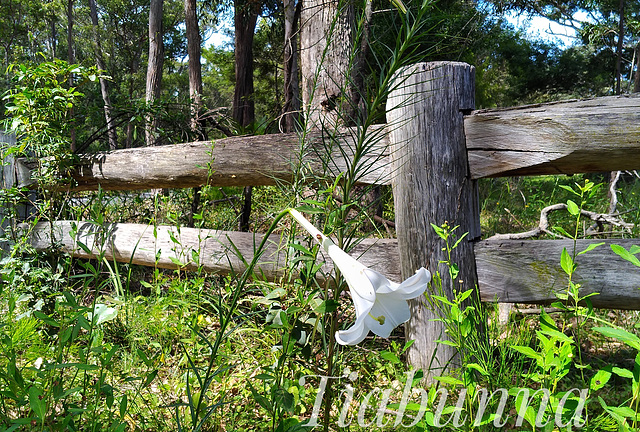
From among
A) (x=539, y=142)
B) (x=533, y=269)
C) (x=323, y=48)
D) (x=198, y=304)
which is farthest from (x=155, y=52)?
(x=533, y=269)

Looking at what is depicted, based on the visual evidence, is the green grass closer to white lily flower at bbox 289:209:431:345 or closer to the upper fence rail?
the upper fence rail

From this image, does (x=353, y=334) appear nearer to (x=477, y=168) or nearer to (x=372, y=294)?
(x=372, y=294)

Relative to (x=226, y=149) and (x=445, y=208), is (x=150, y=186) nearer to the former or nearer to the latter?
(x=226, y=149)

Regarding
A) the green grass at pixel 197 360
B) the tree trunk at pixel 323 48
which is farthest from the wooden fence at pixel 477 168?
the tree trunk at pixel 323 48

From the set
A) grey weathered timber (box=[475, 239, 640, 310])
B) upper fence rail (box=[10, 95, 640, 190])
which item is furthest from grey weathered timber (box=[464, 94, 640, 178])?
grey weathered timber (box=[475, 239, 640, 310])

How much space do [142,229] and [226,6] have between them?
829 centimetres

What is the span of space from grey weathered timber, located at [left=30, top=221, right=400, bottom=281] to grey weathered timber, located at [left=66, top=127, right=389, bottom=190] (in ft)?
1.01

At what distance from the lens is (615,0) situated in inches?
523

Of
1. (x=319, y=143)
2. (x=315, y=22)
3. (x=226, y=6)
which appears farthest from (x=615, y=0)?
(x=319, y=143)

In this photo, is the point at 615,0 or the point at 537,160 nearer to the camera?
the point at 537,160

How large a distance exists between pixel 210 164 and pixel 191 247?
0.46 meters

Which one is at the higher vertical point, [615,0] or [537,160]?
[615,0]

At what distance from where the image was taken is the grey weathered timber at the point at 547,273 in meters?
1.72

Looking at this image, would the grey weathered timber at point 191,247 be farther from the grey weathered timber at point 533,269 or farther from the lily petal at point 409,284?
the lily petal at point 409,284
